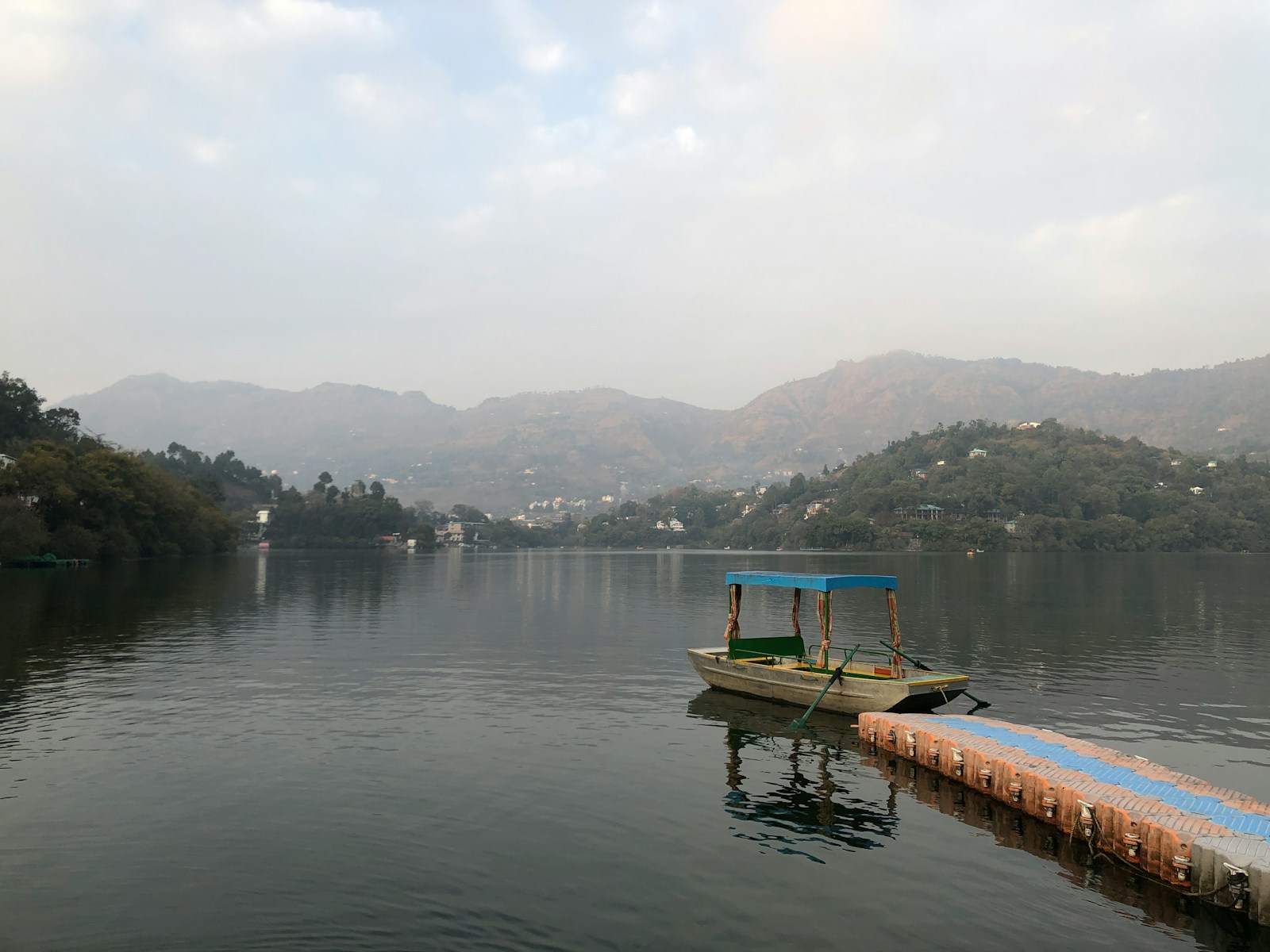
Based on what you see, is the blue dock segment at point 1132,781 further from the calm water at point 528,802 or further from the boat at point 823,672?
the boat at point 823,672

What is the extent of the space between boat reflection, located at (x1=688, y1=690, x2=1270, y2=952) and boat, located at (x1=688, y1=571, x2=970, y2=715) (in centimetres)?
130

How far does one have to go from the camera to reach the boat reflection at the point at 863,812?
1430cm

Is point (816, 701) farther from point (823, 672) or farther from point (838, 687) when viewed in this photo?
point (823, 672)

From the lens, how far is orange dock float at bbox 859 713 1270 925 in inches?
570

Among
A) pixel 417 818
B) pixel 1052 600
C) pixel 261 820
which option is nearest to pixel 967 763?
pixel 417 818

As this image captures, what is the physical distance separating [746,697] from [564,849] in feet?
56.0

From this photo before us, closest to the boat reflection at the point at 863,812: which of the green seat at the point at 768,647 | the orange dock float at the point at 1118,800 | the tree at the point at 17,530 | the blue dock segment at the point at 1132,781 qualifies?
the orange dock float at the point at 1118,800

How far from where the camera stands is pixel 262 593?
7981 cm

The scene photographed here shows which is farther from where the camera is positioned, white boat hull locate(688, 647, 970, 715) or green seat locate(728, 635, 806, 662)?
green seat locate(728, 635, 806, 662)

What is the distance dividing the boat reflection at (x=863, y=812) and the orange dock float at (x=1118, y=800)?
30 centimetres

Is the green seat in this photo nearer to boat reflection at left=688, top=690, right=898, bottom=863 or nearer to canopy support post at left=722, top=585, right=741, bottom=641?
canopy support post at left=722, top=585, right=741, bottom=641

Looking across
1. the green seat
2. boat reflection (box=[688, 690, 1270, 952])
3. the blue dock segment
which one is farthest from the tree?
the blue dock segment

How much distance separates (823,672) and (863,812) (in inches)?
463

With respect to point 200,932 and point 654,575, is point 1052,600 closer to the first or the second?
point 654,575
